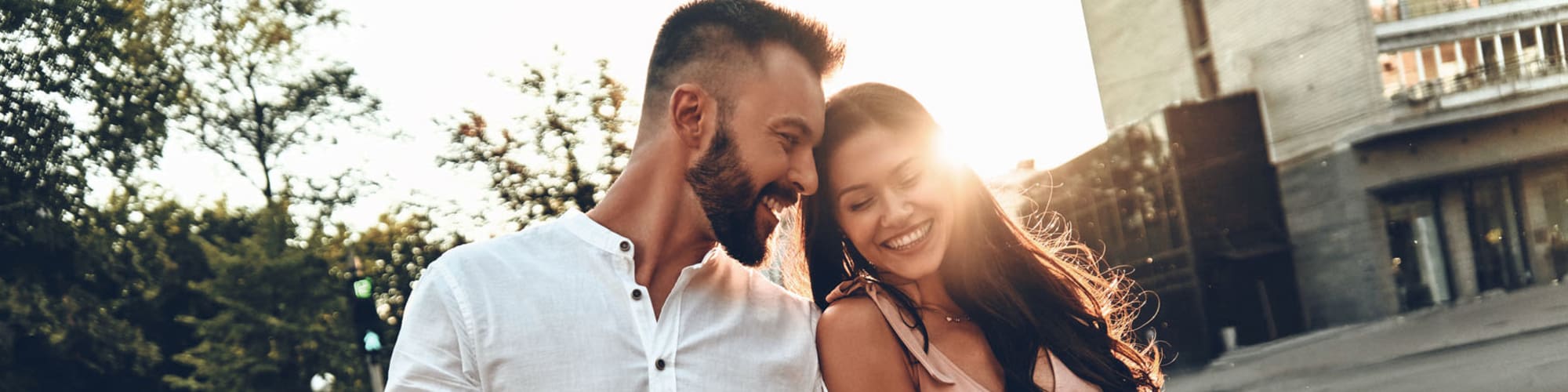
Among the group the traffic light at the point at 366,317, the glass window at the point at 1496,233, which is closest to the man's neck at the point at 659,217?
the glass window at the point at 1496,233

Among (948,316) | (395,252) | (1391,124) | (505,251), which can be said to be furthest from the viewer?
(395,252)

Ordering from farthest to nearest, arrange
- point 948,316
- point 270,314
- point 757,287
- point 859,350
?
point 270,314 < point 948,316 < point 859,350 < point 757,287

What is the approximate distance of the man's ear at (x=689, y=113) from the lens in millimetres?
2682

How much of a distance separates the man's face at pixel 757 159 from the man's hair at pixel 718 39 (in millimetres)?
36

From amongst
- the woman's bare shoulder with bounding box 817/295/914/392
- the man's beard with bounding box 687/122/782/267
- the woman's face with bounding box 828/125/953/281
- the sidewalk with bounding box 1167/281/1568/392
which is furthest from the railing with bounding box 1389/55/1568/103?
the man's beard with bounding box 687/122/782/267

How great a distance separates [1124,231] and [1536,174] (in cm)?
636

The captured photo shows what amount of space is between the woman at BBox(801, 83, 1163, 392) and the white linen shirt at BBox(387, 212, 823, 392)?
0.50 meters

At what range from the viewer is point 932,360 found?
3.27m

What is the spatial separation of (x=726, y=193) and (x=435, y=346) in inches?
25.9

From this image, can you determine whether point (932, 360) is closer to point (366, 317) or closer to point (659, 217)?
point (659, 217)

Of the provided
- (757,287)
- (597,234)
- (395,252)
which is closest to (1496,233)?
(757,287)

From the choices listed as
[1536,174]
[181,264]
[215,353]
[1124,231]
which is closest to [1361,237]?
[1536,174]

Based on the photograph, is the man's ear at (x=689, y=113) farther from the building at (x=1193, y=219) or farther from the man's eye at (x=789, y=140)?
the building at (x=1193, y=219)

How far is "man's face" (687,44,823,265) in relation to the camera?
8.75ft
